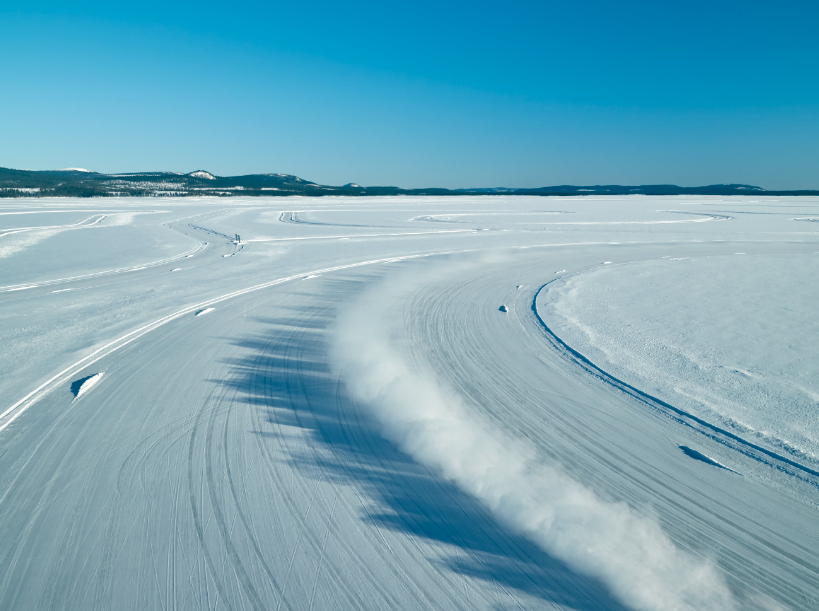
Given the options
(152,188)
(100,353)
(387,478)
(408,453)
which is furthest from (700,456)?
(152,188)

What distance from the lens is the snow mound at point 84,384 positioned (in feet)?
15.6

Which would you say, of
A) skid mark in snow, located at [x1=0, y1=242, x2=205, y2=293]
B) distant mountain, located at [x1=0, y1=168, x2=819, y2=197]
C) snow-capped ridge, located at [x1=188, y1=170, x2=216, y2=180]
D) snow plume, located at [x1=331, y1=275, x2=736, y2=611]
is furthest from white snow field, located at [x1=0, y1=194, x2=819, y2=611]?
snow-capped ridge, located at [x1=188, y1=170, x2=216, y2=180]

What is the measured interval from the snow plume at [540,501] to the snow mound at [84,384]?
9.42 feet

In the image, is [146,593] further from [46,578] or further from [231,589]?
[46,578]

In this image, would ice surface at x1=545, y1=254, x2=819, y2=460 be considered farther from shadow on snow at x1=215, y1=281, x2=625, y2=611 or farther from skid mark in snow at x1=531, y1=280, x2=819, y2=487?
shadow on snow at x1=215, y1=281, x2=625, y2=611

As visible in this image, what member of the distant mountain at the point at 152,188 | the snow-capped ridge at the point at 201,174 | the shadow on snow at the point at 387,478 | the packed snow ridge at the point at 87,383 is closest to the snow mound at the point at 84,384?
the packed snow ridge at the point at 87,383

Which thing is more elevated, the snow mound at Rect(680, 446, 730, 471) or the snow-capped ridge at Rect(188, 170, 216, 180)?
the snow-capped ridge at Rect(188, 170, 216, 180)

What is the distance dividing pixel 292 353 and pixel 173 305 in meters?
3.60

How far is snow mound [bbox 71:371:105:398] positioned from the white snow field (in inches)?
2.0

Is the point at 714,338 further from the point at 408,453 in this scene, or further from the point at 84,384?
the point at 84,384

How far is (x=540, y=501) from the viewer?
10.5ft

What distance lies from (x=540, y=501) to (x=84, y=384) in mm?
4960

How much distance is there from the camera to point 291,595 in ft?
8.20

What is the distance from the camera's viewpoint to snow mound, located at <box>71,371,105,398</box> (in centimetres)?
474
